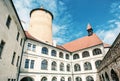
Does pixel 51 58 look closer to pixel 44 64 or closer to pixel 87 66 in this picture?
pixel 44 64

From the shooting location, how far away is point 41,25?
28156 millimetres

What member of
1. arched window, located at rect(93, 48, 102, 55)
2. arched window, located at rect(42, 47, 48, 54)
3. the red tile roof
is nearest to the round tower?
arched window, located at rect(42, 47, 48, 54)

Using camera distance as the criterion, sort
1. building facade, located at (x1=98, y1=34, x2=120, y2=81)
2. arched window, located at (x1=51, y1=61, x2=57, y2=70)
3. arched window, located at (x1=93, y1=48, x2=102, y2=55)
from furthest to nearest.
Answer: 1. arched window, located at (x1=93, y1=48, x2=102, y2=55)
2. arched window, located at (x1=51, y1=61, x2=57, y2=70)
3. building facade, located at (x1=98, y1=34, x2=120, y2=81)

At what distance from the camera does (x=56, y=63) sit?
79.9 feet

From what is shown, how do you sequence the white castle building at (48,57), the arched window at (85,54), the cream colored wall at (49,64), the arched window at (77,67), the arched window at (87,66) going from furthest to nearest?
the arched window at (77,67) → the arched window at (85,54) → the arched window at (87,66) → the cream colored wall at (49,64) → the white castle building at (48,57)

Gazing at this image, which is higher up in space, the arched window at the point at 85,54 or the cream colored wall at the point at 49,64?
the arched window at the point at 85,54

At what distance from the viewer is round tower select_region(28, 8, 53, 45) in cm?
2717

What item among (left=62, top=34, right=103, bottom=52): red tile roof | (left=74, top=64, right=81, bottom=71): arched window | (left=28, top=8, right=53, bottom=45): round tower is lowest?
(left=74, top=64, right=81, bottom=71): arched window

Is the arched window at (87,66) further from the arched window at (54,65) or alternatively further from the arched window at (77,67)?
the arched window at (54,65)

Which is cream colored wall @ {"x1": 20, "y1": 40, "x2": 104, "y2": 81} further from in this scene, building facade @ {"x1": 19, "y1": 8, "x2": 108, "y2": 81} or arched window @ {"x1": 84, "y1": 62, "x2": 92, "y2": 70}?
arched window @ {"x1": 84, "y1": 62, "x2": 92, "y2": 70}

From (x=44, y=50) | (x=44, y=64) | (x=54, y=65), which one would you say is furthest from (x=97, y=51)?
(x=44, y=64)

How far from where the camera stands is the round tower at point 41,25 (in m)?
27.2

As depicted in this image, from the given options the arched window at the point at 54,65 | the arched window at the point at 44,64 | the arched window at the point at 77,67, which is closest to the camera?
the arched window at the point at 44,64

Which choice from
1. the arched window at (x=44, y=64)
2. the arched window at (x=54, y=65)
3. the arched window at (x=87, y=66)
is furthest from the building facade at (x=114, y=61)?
the arched window at (x=54, y=65)
